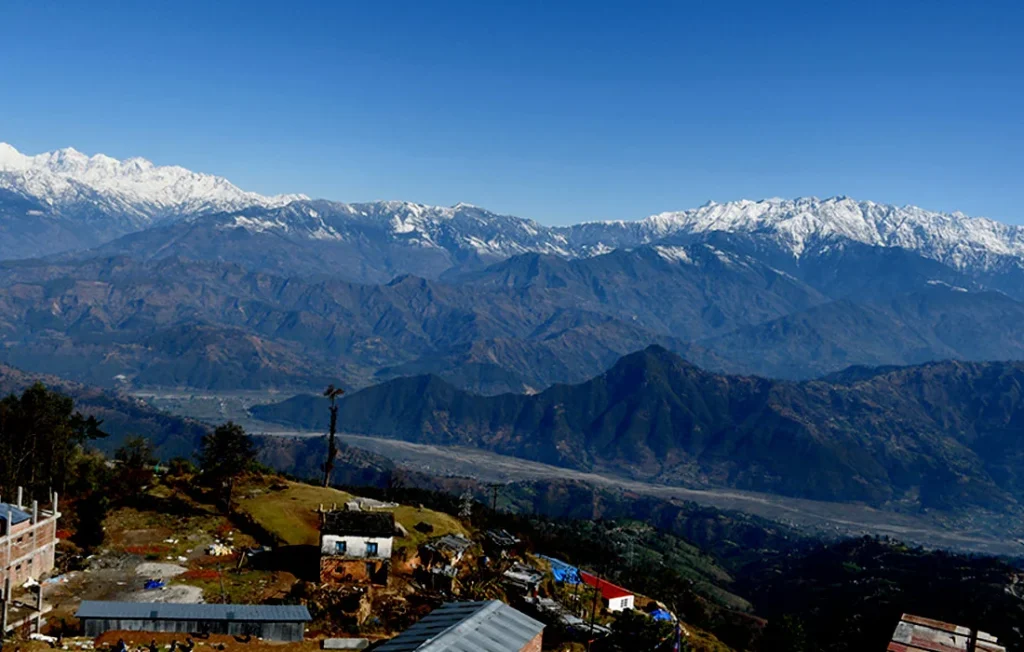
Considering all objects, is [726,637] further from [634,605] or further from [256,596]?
[256,596]

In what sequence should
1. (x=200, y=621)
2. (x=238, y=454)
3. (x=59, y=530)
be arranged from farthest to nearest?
(x=238, y=454), (x=59, y=530), (x=200, y=621)

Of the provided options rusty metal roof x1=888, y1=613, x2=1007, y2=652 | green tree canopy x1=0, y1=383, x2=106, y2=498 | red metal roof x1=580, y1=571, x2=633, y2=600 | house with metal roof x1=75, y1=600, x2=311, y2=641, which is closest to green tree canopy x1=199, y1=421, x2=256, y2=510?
green tree canopy x1=0, y1=383, x2=106, y2=498

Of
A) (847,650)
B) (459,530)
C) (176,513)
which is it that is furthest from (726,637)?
(176,513)

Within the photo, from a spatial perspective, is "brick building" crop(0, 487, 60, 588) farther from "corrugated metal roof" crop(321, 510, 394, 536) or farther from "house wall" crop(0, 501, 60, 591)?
"corrugated metal roof" crop(321, 510, 394, 536)

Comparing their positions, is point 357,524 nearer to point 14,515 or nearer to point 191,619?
point 191,619

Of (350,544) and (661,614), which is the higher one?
(350,544)

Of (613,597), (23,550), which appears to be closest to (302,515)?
(23,550)
